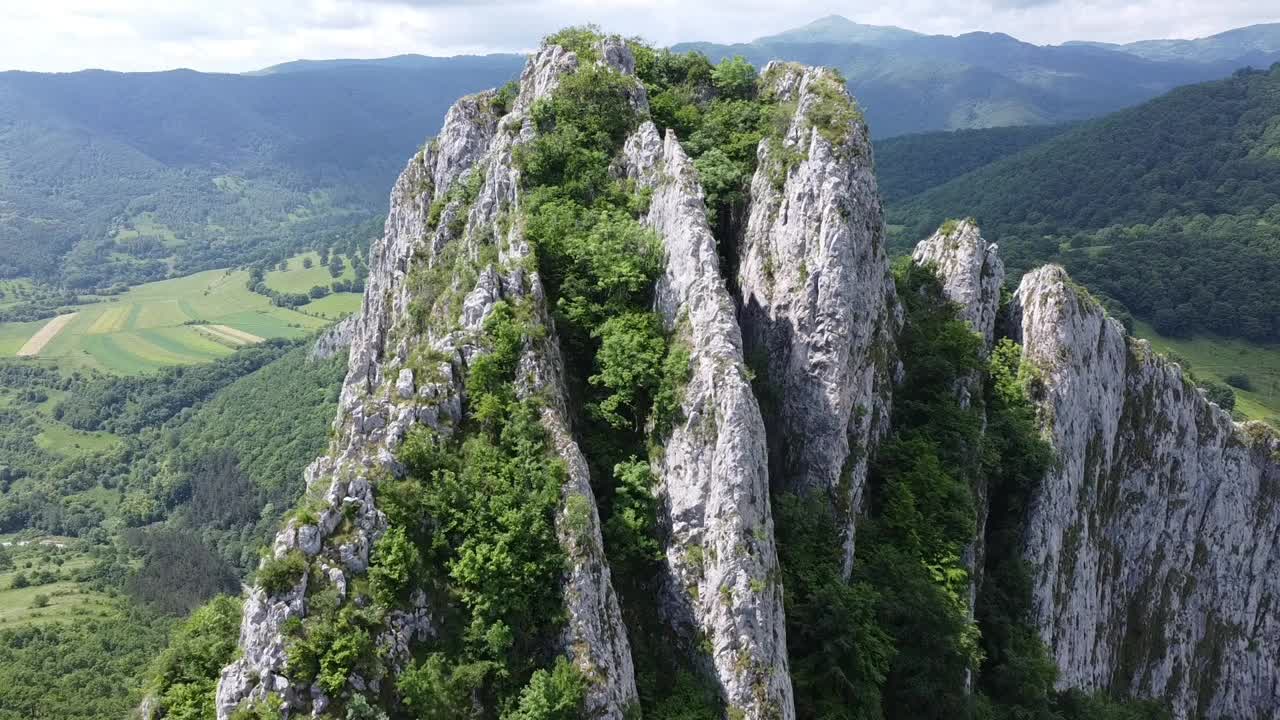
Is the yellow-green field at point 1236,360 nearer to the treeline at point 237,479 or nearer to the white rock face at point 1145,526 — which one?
the white rock face at point 1145,526

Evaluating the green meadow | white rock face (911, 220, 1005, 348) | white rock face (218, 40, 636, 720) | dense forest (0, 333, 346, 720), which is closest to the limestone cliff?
white rock face (218, 40, 636, 720)

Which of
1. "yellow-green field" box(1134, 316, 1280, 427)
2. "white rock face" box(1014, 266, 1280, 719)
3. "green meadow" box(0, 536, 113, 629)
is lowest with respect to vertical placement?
"green meadow" box(0, 536, 113, 629)

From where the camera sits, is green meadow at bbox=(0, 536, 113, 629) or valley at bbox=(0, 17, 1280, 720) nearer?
valley at bbox=(0, 17, 1280, 720)

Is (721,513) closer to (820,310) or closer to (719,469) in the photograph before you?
(719,469)

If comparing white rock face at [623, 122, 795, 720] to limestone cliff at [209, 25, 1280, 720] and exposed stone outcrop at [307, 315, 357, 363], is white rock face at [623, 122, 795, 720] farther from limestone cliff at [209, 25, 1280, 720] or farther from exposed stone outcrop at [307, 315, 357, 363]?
exposed stone outcrop at [307, 315, 357, 363]

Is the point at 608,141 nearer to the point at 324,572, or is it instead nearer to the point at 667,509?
the point at 667,509

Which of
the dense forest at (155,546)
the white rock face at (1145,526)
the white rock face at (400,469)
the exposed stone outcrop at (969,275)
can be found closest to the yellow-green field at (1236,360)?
the white rock face at (1145,526)

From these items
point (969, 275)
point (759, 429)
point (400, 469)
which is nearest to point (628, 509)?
point (759, 429)
